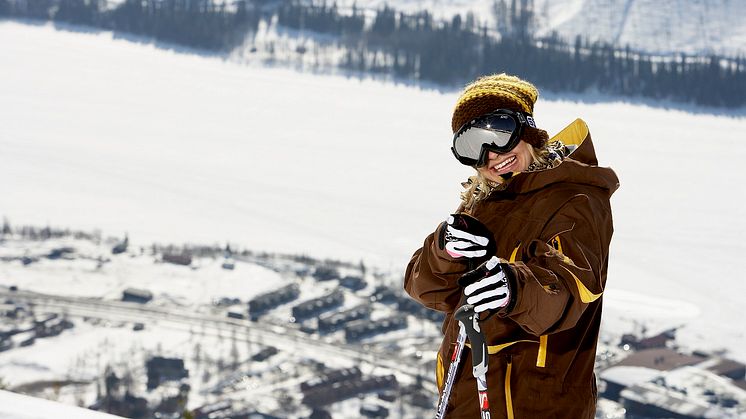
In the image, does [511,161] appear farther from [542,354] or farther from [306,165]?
[306,165]

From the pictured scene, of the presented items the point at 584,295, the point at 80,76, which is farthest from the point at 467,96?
the point at 80,76

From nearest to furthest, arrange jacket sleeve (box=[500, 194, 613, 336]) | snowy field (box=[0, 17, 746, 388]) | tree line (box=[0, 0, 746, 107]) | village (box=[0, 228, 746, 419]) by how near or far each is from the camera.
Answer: jacket sleeve (box=[500, 194, 613, 336])
village (box=[0, 228, 746, 419])
snowy field (box=[0, 17, 746, 388])
tree line (box=[0, 0, 746, 107])

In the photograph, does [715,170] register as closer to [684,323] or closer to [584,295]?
[684,323]

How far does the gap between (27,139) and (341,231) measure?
44.7 feet

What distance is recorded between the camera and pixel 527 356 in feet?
3.66

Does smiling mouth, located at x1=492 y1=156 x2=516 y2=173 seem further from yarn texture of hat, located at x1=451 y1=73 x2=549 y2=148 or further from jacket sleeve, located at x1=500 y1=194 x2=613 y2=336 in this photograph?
jacket sleeve, located at x1=500 y1=194 x2=613 y2=336

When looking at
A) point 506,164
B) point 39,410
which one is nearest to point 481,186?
point 506,164

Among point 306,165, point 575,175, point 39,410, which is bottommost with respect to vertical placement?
point 306,165

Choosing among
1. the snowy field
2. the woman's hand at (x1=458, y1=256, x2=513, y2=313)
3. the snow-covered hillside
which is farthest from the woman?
the snow-covered hillside

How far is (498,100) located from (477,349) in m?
0.32

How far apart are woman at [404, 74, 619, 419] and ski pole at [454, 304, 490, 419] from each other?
0.07 feet

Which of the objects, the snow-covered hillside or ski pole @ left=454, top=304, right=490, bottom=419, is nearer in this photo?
ski pole @ left=454, top=304, right=490, bottom=419

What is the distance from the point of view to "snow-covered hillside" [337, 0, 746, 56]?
140 ft

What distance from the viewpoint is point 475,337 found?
1080 millimetres
